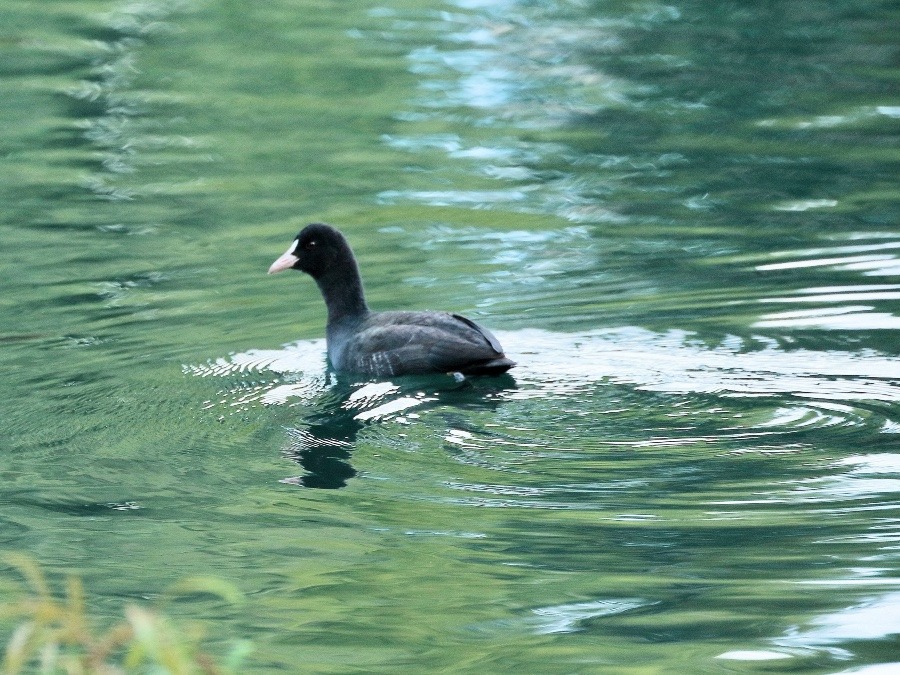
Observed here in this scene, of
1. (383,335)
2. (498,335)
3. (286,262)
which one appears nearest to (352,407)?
(383,335)

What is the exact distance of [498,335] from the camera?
31.1 ft

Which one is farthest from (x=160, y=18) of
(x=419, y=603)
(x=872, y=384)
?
(x=419, y=603)

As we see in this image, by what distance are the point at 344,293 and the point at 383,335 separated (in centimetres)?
81

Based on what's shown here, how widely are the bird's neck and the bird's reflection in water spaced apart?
671mm

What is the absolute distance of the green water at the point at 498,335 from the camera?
5719mm

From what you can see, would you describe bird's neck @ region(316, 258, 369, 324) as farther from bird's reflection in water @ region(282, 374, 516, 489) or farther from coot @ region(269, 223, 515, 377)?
bird's reflection in water @ region(282, 374, 516, 489)

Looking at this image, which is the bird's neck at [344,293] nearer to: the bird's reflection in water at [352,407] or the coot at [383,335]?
the coot at [383,335]

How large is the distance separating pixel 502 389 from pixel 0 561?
2983 mm

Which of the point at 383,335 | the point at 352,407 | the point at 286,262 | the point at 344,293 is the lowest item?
the point at 352,407

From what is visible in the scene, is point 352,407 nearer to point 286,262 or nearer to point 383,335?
point 383,335

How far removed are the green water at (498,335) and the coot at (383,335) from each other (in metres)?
0.17

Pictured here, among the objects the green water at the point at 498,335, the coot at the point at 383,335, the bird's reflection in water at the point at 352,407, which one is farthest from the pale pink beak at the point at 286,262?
the bird's reflection in water at the point at 352,407

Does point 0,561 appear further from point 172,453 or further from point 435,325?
point 435,325

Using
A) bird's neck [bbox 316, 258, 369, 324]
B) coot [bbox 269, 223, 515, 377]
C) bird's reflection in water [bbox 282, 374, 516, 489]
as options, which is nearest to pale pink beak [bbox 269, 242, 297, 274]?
coot [bbox 269, 223, 515, 377]
